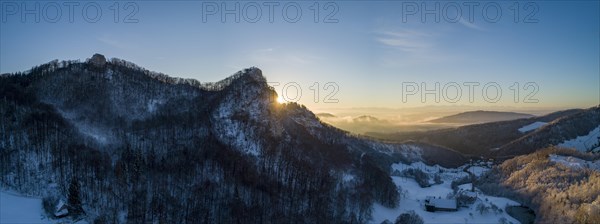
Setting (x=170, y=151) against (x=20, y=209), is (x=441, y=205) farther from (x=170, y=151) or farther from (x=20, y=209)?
(x=20, y=209)

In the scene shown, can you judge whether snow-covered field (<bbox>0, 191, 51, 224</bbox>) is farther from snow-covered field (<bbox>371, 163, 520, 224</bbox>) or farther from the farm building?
the farm building

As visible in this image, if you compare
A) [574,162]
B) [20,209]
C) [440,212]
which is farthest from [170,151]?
[574,162]

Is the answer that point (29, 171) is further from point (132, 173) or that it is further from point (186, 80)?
point (186, 80)

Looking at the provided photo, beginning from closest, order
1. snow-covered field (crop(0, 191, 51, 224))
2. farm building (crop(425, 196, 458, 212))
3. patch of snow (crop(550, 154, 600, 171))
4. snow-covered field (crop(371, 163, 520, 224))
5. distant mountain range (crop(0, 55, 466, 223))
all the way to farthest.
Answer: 1. snow-covered field (crop(0, 191, 51, 224))
2. distant mountain range (crop(0, 55, 466, 223))
3. snow-covered field (crop(371, 163, 520, 224))
4. farm building (crop(425, 196, 458, 212))
5. patch of snow (crop(550, 154, 600, 171))

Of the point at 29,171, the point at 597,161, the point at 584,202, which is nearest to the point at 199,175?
the point at 29,171

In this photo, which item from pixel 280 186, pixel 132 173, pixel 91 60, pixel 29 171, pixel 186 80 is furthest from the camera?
pixel 186 80

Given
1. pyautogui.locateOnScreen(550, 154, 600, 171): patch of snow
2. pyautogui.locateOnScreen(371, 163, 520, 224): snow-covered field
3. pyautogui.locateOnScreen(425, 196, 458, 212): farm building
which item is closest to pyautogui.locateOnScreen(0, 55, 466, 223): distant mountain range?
pyautogui.locateOnScreen(371, 163, 520, 224): snow-covered field

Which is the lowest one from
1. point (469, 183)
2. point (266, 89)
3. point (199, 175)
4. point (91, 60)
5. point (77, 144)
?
point (469, 183)
